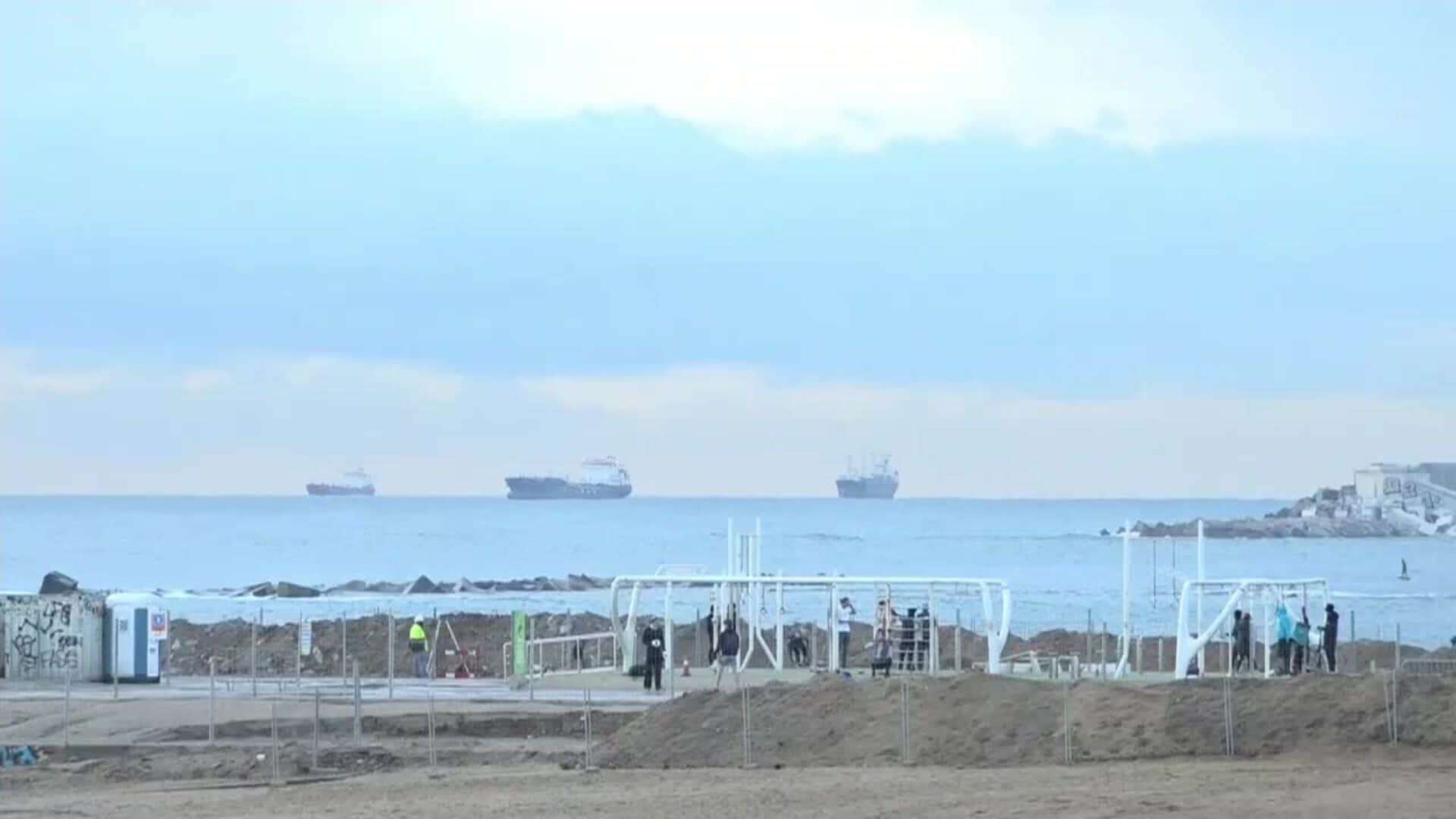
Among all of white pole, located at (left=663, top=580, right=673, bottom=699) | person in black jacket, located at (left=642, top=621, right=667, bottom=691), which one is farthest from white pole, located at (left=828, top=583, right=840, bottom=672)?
person in black jacket, located at (left=642, top=621, right=667, bottom=691)

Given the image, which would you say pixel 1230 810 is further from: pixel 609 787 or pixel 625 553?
pixel 625 553

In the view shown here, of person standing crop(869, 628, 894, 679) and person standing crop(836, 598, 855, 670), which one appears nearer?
person standing crop(869, 628, 894, 679)

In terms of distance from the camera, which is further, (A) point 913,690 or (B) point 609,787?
(A) point 913,690

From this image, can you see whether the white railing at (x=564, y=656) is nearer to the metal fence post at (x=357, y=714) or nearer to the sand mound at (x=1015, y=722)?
the metal fence post at (x=357, y=714)

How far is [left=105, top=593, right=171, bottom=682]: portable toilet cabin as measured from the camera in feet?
145

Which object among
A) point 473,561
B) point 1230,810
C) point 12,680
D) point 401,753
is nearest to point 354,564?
point 473,561

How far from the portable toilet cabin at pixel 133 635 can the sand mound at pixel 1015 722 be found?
16.7 meters

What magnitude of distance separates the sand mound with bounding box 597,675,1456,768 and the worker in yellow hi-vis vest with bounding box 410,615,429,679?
57.3ft

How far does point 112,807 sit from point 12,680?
1976 centimetres

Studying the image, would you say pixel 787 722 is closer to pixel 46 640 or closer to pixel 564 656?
pixel 46 640

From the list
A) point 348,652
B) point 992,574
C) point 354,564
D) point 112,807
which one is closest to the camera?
point 112,807

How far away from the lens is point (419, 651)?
49406 millimetres

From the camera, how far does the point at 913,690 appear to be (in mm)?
30812

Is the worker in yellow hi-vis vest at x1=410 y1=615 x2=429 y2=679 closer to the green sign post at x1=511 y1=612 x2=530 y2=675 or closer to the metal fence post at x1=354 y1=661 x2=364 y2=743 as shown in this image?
the green sign post at x1=511 y1=612 x2=530 y2=675
